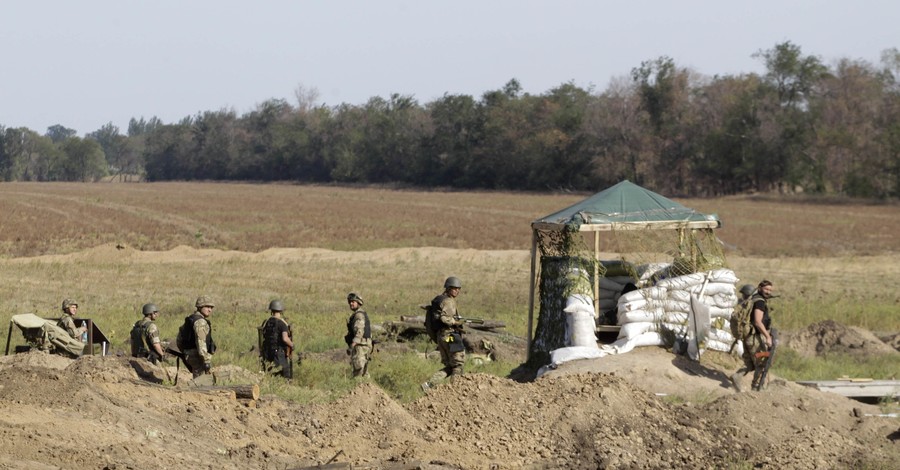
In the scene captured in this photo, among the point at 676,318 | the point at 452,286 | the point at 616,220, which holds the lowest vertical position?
the point at 676,318

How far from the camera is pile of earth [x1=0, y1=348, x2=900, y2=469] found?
32.0 ft

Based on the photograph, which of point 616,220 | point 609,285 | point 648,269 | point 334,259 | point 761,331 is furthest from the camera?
point 334,259

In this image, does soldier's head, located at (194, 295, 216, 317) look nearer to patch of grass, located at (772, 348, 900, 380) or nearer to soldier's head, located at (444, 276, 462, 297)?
soldier's head, located at (444, 276, 462, 297)

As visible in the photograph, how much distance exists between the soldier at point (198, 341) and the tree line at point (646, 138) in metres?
56.3

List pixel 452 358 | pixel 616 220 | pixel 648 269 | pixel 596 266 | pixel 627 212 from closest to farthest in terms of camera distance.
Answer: pixel 452 358, pixel 596 266, pixel 616 220, pixel 627 212, pixel 648 269

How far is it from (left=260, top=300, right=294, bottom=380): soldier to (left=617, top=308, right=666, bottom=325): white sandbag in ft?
13.6

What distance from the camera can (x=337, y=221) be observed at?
51.6 metres

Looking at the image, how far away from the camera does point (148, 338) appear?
13.6m

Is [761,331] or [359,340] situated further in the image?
[359,340]

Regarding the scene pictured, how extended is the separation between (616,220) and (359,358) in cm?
371

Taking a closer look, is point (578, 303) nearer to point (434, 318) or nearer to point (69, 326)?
point (434, 318)

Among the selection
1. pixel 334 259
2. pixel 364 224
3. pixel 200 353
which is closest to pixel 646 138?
pixel 364 224

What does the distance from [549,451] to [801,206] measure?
5412 centimetres

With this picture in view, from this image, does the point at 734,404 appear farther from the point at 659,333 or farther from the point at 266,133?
the point at 266,133
